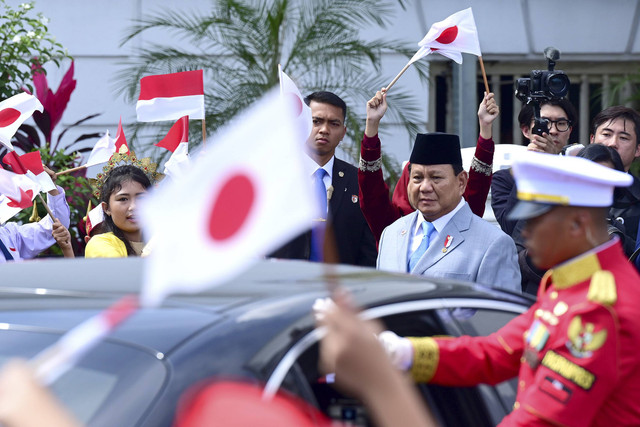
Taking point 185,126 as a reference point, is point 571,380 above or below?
below

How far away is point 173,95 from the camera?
5844mm

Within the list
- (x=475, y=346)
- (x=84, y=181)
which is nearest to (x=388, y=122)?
(x=84, y=181)

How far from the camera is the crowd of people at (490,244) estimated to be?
2.17 meters

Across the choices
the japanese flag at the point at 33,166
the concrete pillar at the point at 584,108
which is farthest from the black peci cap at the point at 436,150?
the concrete pillar at the point at 584,108

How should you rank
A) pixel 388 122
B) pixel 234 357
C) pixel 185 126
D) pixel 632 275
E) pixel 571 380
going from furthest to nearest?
1. pixel 388 122
2. pixel 185 126
3. pixel 632 275
4. pixel 571 380
5. pixel 234 357

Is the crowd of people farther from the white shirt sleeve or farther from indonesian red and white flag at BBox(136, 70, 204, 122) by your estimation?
indonesian red and white flag at BBox(136, 70, 204, 122)

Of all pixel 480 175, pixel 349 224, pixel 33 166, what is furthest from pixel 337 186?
pixel 33 166

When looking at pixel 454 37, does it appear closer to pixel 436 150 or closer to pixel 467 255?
pixel 436 150

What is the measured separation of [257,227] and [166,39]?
8946 millimetres

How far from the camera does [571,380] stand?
219 cm

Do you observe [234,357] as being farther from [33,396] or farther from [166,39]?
[166,39]

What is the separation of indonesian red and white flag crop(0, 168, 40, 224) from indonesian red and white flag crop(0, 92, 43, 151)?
0.25 meters

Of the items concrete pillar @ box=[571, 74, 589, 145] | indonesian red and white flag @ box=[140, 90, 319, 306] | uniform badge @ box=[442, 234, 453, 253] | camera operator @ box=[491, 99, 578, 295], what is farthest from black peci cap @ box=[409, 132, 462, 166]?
concrete pillar @ box=[571, 74, 589, 145]

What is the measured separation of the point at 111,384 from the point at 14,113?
415 cm
